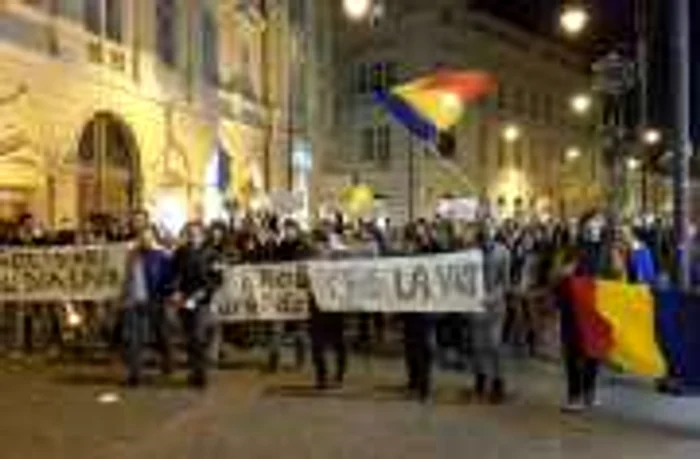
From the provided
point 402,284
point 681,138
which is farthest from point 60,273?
point 681,138

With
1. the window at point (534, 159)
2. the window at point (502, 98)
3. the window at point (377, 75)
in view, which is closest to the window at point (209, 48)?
the window at point (377, 75)

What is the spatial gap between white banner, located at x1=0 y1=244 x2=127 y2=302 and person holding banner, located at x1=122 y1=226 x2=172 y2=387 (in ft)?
7.12

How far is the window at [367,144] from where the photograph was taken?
255 ft

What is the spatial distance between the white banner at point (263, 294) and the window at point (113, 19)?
49.3 ft

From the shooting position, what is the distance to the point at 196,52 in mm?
41812

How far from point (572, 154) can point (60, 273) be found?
71.6 metres

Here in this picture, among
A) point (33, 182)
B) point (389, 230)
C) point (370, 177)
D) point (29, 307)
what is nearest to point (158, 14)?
point (33, 182)

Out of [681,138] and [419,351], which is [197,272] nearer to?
[419,351]

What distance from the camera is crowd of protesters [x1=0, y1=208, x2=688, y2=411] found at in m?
18.8

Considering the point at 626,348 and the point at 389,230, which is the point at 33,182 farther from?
the point at 626,348

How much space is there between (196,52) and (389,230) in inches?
599

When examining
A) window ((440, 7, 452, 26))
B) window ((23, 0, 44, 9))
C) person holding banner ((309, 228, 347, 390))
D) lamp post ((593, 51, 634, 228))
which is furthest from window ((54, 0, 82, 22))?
window ((440, 7, 452, 26))

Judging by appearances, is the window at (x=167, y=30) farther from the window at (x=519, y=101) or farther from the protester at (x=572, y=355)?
the window at (x=519, y=101)

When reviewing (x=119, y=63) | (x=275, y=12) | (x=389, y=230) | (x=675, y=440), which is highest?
(x=275, y=12)
